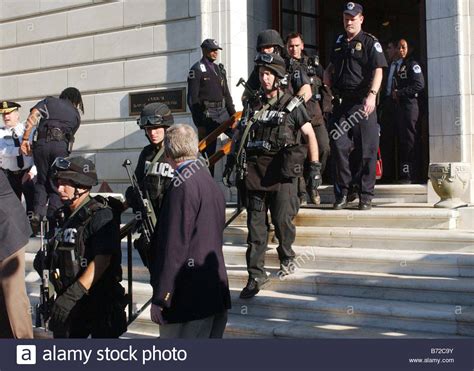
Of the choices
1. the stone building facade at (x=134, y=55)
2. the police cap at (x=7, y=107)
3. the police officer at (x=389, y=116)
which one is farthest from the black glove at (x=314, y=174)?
the police cap at (x=7, y=107)

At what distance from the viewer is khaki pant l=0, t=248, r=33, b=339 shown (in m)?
6.07

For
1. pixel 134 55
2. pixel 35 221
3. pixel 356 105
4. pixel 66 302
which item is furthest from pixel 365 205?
pixel 134 55

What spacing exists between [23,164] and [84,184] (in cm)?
476

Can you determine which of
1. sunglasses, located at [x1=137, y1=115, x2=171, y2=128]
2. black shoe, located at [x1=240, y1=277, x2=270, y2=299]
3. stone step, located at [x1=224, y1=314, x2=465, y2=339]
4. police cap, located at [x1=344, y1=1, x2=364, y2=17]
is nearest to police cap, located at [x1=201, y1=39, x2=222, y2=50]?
police cap, located at [x1=344, y1=1, x2=364, y2=17]

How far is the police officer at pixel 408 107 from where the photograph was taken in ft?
31.7

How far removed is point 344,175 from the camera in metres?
8.12

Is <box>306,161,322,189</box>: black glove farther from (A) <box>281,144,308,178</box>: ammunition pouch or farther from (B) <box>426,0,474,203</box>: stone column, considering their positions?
(B) <box>426,0,474,203</box>: stone column

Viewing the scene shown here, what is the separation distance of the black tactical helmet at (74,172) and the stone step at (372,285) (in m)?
2.53

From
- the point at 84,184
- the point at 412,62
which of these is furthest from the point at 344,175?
the point at 84,184

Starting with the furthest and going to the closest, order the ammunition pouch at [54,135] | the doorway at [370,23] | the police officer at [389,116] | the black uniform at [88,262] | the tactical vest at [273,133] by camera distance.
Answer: the police officer at [389,116] < the doorway at [370,23] < the ammunition pouch at [54,135] < the tactical vest at [273,133] < the black uniform at [88,262]

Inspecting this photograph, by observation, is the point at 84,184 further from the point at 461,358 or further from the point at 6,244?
the point at 461,358

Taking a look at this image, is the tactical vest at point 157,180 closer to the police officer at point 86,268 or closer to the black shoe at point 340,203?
the police officer at point 86,268

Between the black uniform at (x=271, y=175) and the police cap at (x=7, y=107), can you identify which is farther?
the police cap at (x=7, y=107)

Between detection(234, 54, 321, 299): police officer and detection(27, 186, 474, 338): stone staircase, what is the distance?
0.42m
